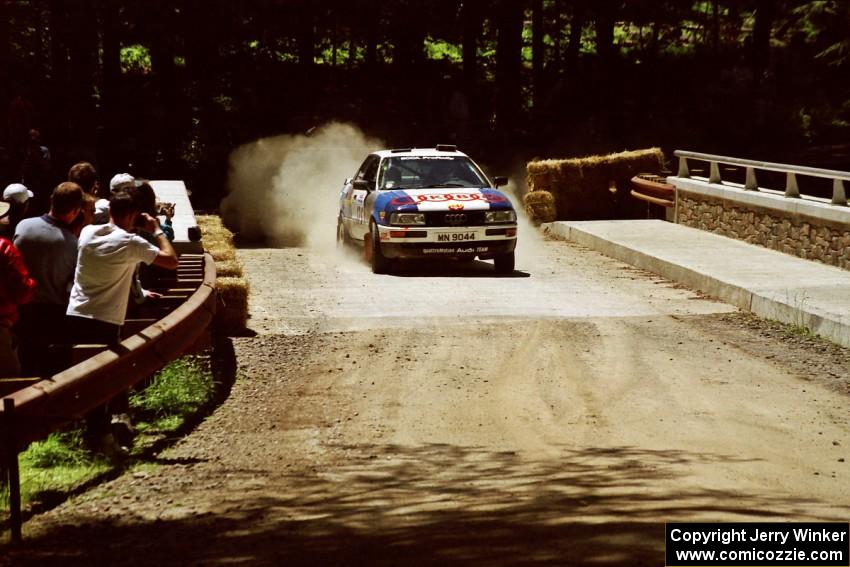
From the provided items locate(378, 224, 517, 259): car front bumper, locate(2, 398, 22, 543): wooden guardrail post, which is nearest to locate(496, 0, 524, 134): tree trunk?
locate(378, 224, 517, 259): car front bumper

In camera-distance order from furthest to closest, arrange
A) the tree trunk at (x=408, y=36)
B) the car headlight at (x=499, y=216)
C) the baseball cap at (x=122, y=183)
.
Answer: the tree trunk at (x=408, y=36) → the car headlight at (x=499, y=216) → the baseball cap at (x=122, y=183)

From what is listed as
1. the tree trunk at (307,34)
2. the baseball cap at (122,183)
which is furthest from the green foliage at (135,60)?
the baseball cap at (122,183)

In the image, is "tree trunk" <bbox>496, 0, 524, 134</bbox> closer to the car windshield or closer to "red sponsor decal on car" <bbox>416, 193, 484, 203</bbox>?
the car windshield

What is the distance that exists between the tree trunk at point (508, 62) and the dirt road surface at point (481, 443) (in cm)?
2294

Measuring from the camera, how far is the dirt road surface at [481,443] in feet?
20.0

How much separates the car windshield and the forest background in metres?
11.5

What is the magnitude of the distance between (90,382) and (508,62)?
31.8 m

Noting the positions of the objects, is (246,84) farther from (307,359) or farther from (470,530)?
(470,530)

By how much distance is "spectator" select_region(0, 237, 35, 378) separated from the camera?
7.59 meters

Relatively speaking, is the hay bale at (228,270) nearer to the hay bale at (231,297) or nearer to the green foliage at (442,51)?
the hay bale at (231,297)

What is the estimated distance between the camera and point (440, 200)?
17.8 meters

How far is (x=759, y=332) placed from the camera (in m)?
13.2

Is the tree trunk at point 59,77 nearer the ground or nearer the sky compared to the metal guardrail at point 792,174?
nearer the sky

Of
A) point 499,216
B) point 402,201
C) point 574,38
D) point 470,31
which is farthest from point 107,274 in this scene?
point 574,38
